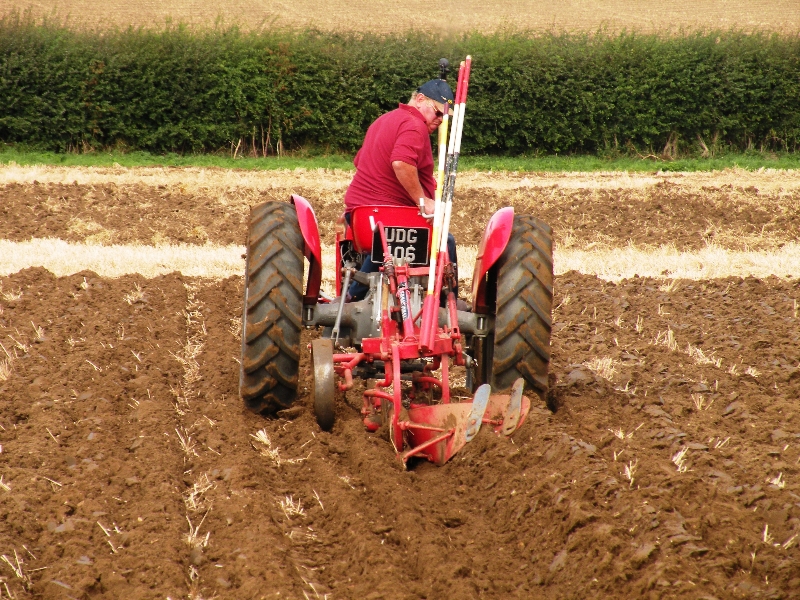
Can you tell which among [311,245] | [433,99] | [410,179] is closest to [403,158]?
[410,179]

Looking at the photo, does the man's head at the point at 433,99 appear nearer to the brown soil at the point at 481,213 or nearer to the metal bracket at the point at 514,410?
the metal bracket at the point at 514,410

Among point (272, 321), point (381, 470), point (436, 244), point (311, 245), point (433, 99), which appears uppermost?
point (433, 99)

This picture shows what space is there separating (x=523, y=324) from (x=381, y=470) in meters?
1.13

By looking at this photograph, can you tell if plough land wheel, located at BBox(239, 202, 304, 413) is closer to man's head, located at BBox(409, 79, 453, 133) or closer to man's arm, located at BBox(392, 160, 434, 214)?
man's arm, located at BBox(392, 160, 434, 214)

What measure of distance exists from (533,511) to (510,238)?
6.25 ft

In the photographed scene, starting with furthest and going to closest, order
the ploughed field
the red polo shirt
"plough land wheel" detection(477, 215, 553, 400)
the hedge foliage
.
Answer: the hedge foliage → the red polo shirt → "plough land wheel" detection(477, 215, 553, 400) → the ploughed field

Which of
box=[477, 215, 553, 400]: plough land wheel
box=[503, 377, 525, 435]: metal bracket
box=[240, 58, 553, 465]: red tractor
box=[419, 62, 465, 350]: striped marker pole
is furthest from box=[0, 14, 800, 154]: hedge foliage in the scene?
box=[503, 377, 525, 435]: metal bracket

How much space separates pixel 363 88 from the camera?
22234mm

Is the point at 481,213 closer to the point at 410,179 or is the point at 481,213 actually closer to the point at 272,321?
the point at 410,179

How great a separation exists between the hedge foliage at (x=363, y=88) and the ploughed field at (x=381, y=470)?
13.4m

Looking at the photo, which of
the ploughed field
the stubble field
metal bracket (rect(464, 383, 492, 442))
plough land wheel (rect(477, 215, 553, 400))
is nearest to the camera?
the ploughed field

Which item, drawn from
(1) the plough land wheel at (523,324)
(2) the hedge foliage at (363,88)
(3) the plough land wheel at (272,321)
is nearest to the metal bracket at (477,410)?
(1) the plough land wheel at (523,324)

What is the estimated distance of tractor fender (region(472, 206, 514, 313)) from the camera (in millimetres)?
5375

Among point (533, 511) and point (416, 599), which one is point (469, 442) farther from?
point (416, 599)
